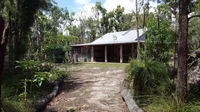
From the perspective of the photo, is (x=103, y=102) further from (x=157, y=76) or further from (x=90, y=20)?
(x=90, y=20)

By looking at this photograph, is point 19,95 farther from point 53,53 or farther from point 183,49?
point 53,53

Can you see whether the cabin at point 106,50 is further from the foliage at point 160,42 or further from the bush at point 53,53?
the foliage at point 160,42

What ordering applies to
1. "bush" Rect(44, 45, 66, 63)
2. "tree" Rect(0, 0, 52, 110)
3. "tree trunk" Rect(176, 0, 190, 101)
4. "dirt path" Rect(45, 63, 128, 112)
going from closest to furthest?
"tree trunk" Rect(176, 0, 190, 101), "dirt path" Rect(45, 63, 128, 112), "tree" Rect(0, 0, 52, 110), "bush" Rect(44, 45, 66, 63)

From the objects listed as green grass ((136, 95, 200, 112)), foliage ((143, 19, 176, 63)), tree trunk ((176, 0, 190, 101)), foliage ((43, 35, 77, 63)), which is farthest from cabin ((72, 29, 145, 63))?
tree trunk ((176, 0, 190, 101))

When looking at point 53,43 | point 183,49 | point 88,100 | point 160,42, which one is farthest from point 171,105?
point 53,43

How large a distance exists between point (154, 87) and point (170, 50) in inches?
109

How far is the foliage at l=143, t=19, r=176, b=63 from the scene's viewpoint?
20.7 ft

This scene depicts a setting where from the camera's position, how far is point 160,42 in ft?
21.0

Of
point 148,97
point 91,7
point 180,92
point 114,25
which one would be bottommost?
point 148,97

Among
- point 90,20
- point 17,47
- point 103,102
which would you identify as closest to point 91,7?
point 90,20

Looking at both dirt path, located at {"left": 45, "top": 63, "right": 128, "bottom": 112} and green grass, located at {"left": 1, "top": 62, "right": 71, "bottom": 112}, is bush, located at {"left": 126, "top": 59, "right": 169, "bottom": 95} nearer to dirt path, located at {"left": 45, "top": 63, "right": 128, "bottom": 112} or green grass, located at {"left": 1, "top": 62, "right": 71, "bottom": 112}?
dirt path, located at {"left": 45, "top": 63, "right": 128, "bottom": 112}

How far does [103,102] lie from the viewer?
15.6ft

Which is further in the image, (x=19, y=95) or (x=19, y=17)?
(x=19, y=17)

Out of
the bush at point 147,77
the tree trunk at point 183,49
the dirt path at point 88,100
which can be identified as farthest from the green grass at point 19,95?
the tree trunk at point 183,49
